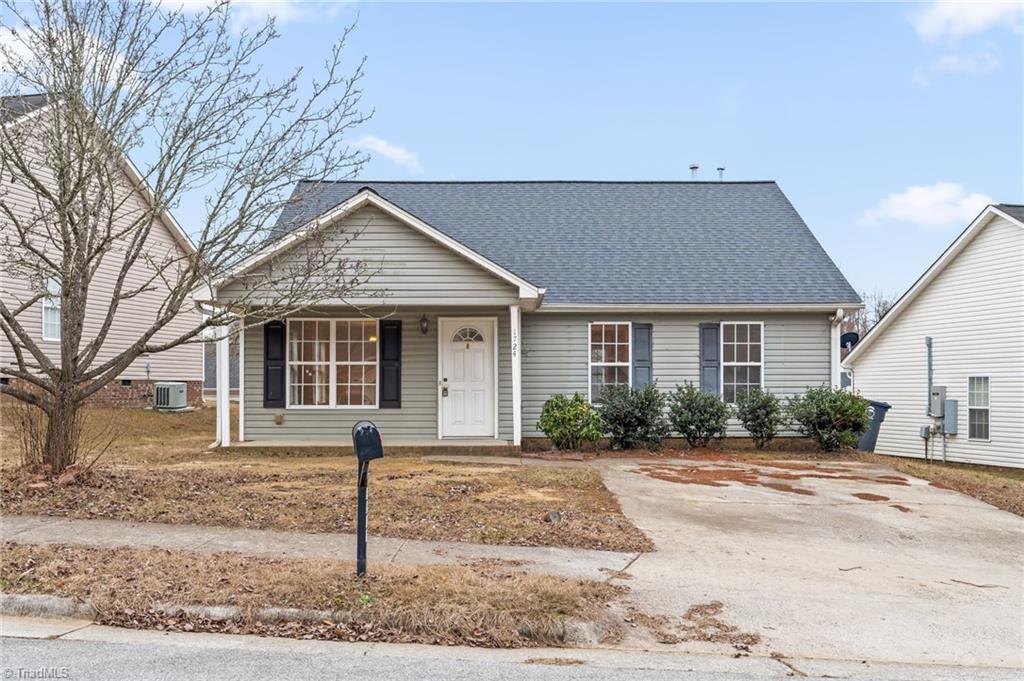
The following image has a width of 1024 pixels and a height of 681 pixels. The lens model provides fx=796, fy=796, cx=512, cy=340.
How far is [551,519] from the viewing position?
26.8 ft

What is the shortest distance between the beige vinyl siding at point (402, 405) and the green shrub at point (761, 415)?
4.46 meters

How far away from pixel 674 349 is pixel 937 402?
9788mm

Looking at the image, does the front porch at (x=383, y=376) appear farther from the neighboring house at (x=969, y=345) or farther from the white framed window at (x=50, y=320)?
the neighboring house at (x=969, y=345)

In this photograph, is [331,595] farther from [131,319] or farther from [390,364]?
[131,319]

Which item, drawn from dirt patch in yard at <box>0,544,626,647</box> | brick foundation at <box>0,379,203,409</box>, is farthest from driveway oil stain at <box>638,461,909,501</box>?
brick foundation at <box>0,379,203,409</box>

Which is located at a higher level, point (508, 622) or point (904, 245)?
point (904, 245)

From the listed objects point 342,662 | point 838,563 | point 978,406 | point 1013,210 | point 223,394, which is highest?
point 1013,210

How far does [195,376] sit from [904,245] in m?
25.5

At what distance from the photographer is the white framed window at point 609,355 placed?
15.7 m

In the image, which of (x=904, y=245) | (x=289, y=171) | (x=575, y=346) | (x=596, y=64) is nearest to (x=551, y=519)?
(x=289, y=171)

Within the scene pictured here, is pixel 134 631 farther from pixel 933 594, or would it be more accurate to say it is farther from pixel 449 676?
pixel 933 594

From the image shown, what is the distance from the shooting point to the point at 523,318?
51.2 ft

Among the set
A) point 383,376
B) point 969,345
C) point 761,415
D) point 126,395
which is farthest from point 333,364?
point 969,345

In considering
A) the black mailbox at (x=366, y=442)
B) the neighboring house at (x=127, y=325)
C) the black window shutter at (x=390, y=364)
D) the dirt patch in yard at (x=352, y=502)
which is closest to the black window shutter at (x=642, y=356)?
the black window shutter at (x=390, y=364)
